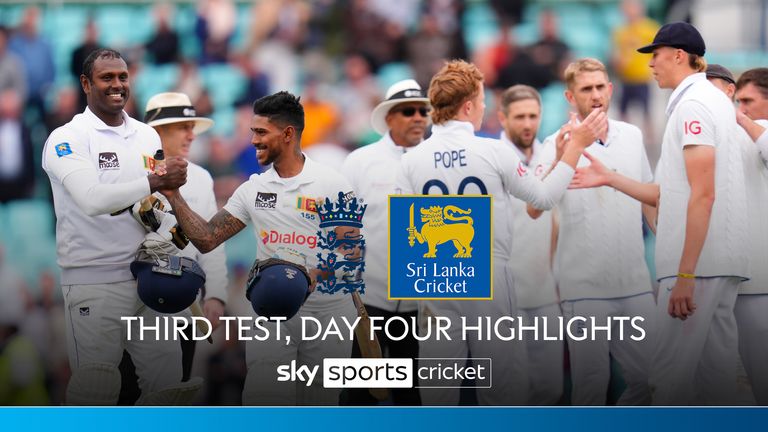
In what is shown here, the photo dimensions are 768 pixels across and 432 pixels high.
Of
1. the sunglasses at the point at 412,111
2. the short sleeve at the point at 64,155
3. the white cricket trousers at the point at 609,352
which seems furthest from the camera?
the sunglasses at the point at 412,111

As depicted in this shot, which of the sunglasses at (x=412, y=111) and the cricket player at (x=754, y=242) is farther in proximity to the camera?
the sunglasses at (x=412, y=111)

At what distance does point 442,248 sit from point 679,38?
142 cm

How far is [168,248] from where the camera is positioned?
5805 millimetres

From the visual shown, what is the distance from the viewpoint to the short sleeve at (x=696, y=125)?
5.67m

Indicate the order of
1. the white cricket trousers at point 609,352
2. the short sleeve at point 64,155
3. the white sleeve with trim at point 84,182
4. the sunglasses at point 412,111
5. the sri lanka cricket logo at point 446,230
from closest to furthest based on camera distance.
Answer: the white sleeve with trim at point 84,182 < the short sleeve at point 64,155 < the sri lanka cricket logo at point 446,230 < the white cricket trousers at point 609,352 < the sunglasses at point 412,111

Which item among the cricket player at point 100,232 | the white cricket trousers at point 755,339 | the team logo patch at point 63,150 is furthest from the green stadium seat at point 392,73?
the white cricket trousers at point 755,339

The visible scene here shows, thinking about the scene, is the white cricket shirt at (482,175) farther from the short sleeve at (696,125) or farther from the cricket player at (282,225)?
the short sleeve at (696,125)

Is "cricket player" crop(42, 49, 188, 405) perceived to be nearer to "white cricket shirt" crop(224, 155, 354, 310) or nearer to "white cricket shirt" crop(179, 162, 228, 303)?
"white cricket shirt" crop(179, 162, 228, 303)

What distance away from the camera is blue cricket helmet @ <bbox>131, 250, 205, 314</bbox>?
5.78 metres

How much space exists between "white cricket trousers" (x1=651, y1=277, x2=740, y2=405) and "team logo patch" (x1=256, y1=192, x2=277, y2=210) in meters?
1.79

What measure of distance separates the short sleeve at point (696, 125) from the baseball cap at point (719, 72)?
259 millimetres

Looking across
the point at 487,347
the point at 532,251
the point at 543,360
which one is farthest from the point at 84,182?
the point at 543,360

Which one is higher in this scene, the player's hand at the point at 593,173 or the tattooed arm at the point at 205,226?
the player's hand at the point at 593,173

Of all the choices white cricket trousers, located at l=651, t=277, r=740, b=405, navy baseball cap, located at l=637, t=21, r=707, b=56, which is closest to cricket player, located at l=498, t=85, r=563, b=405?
white cricket trousers, located at l=651, t=277, r=740, b=405
